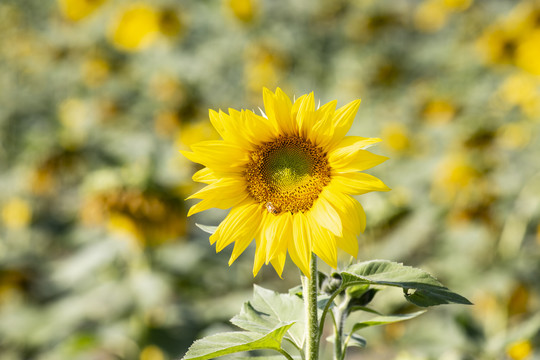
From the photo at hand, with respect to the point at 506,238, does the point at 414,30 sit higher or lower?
higher

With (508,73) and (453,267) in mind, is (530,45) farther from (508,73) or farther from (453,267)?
(453,267)

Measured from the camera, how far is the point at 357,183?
70 centimetres

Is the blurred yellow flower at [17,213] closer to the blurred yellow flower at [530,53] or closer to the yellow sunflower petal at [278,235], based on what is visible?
the yellow sunflower petal at [278,235]

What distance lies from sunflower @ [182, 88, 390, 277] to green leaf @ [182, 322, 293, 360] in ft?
0.28

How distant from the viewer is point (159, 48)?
391 centimetres

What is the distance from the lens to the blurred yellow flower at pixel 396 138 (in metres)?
3.54

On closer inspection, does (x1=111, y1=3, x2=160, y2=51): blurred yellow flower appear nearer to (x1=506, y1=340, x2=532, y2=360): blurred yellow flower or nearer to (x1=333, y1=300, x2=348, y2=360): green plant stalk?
(x1=506, y1=340, x2=532, y2=360): blurred yellow flower

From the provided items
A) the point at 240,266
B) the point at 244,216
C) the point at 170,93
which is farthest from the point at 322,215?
the point at 170,93

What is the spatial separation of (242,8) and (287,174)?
3.21 meters

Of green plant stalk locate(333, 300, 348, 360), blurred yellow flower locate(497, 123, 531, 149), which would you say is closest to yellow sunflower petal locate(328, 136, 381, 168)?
green plant stalk locate(333, 300, 348, 360)

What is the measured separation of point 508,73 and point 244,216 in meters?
4.26

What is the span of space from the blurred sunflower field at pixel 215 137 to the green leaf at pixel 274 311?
525mm

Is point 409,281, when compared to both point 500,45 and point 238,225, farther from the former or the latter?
point 500,45

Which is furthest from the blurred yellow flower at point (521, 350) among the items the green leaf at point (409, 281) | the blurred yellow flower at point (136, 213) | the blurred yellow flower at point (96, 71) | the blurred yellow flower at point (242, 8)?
the blurred yellow flower at point (96, 71)
